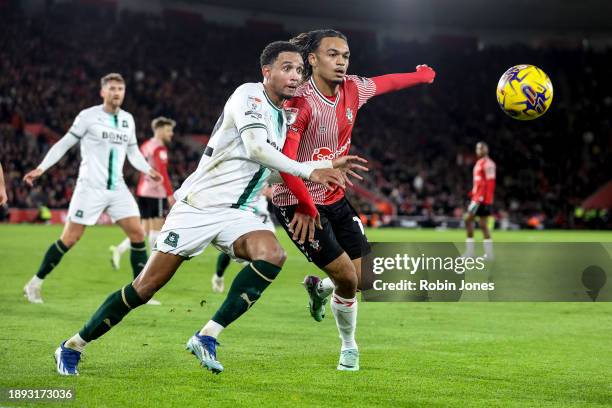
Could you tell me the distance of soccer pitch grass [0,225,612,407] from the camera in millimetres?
5395

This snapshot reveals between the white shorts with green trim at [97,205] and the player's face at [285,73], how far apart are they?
194 inches

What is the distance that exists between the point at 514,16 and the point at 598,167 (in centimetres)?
1094

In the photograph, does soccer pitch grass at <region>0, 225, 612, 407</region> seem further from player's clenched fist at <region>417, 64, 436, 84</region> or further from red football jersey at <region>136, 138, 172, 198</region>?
player's clenched fist at <region>417, 64, 436, 84</region>

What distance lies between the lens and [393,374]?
617 cm

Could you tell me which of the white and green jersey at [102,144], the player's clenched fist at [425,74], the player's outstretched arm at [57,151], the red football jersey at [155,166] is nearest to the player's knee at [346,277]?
the player's clenched fist at [425,74]

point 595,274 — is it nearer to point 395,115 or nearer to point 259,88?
point 259,88

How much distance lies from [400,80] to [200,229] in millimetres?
2572

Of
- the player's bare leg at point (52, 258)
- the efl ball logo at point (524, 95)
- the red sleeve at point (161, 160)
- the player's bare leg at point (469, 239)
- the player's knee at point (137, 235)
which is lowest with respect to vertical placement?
the player's bare leg at point (469, 239)

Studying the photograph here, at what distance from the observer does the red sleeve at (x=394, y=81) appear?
7.14 m

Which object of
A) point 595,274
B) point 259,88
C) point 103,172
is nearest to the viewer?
point 259,88

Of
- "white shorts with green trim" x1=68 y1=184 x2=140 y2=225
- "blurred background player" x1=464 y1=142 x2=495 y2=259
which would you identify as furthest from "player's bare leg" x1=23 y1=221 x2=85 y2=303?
"blurred background player" x1=464 y1=142 x2=495 y2=259

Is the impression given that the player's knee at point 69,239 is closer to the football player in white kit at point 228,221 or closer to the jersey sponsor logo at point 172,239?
the football player in white kit at point 228,221

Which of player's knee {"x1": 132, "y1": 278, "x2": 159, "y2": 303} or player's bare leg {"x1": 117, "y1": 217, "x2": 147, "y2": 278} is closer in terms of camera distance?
player's knee {"x1": 132, "y1": 278, "x2": 159, "y2": 303}

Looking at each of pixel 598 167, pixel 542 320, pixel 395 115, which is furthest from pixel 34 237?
pixel 598 167
